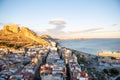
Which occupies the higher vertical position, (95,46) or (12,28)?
(12,28)

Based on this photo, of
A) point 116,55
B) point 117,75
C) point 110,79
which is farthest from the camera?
point 116,55

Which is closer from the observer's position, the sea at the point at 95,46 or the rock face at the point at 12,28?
the sea at the point at 95,46

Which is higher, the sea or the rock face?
the rock face

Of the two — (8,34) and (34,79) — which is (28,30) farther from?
(34,79)

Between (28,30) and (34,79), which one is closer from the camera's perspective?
(34,79)

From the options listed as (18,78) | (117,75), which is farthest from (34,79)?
(117,75)

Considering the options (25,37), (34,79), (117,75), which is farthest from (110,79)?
(25,37)

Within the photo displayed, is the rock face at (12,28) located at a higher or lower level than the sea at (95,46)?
higher

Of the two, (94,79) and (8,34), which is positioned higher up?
(8,34)

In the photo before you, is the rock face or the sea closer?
the sea

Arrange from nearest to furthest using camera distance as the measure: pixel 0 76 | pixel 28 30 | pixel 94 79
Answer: pixel 0 76, pixel 94 79, pixel 28 30
